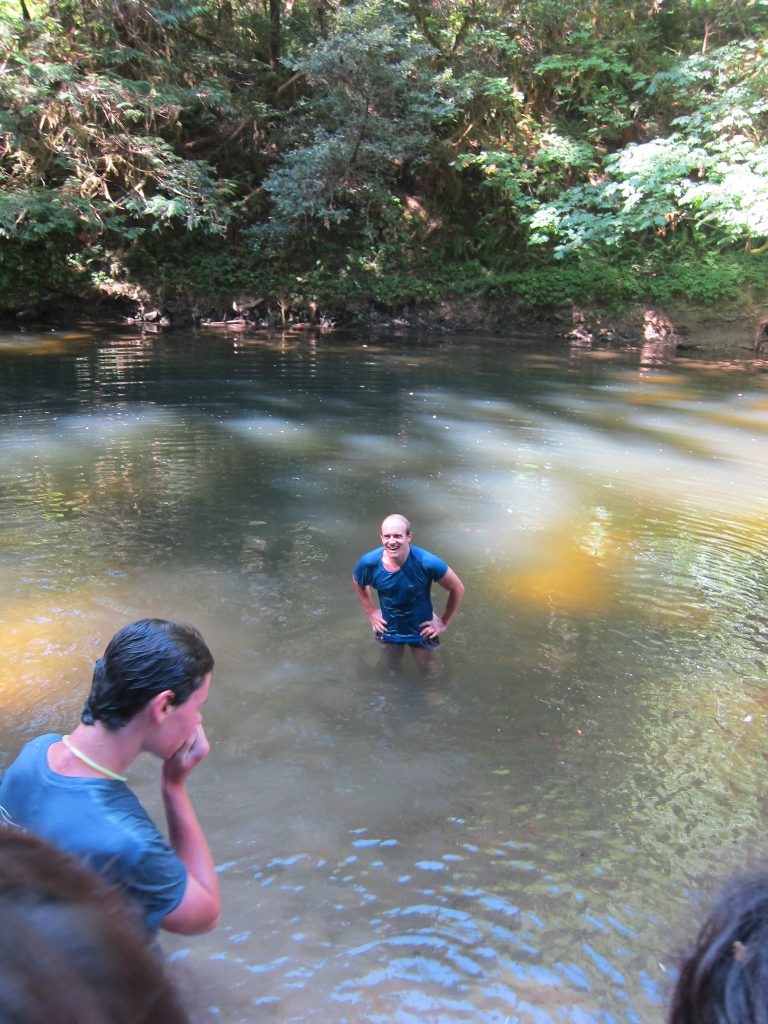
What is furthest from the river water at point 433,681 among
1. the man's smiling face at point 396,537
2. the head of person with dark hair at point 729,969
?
the head of person with dark hair at point 729,969

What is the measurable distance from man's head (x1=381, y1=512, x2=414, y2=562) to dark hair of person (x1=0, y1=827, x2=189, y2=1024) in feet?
12.5

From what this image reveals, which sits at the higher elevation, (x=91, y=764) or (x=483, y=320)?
(x=483, y=320)

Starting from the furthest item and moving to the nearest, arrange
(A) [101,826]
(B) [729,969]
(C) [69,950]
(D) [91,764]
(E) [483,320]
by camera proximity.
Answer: (E) [483,320], (D) [91,764], (A) [101,826], (B) [729,969], (C) [69,950]

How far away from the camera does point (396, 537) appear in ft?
14.9

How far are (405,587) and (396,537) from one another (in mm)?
417

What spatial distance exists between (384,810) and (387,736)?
2.08ft

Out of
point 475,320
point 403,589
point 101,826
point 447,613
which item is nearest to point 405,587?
point 403,589

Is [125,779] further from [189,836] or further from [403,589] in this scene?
[403,589]

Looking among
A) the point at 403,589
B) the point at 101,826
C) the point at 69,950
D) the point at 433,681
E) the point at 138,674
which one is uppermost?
the point at 69,950

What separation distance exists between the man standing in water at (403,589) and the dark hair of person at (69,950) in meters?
3.85

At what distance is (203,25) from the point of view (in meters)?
20.5

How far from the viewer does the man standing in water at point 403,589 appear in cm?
466

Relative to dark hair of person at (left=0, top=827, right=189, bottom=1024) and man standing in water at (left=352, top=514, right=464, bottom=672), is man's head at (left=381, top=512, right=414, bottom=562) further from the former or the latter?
dark hair of person at (left=0, top=827, right=189, bottom=1024)

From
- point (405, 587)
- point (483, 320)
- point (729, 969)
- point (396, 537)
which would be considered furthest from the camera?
point (483, 320)
